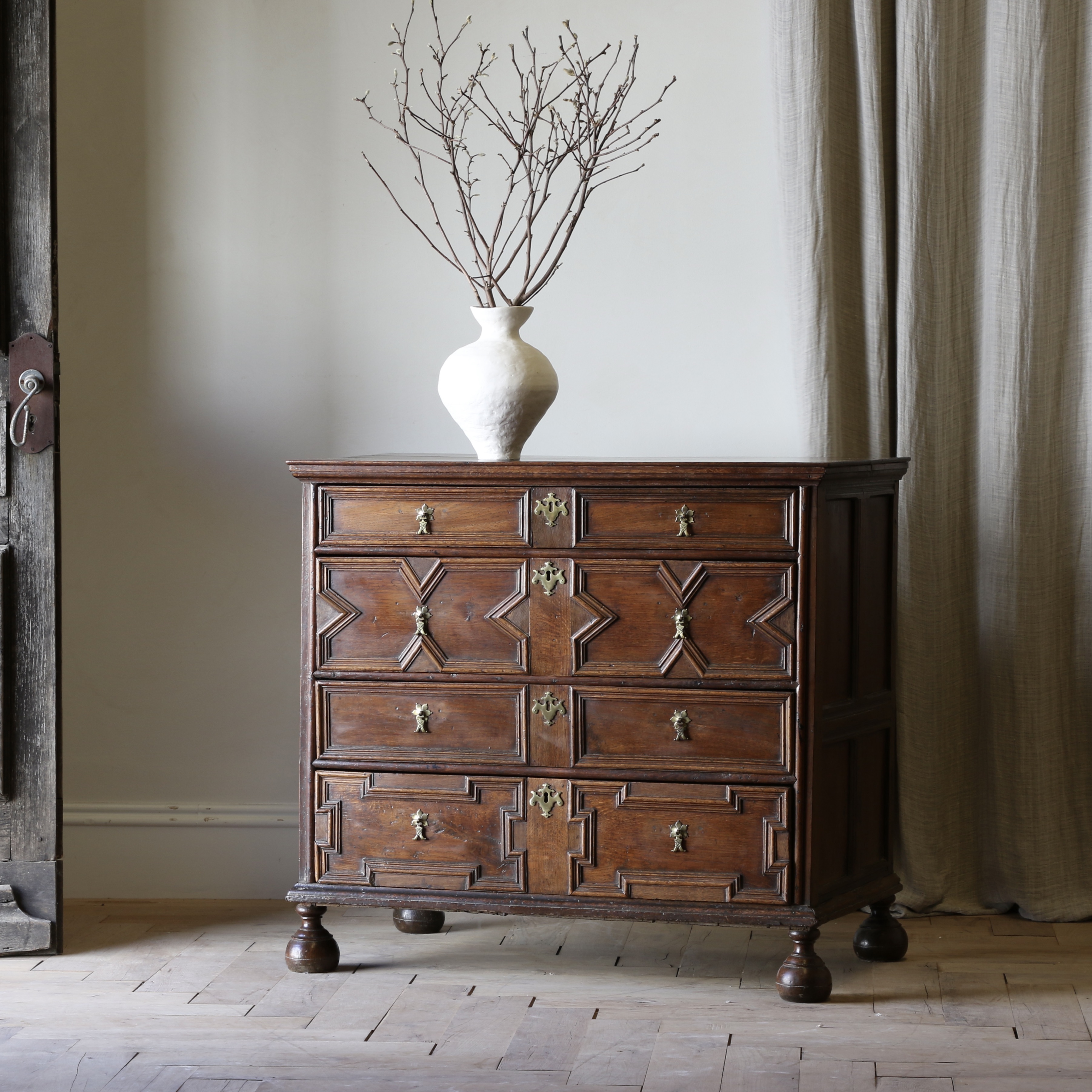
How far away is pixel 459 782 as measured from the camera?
244 centimetres

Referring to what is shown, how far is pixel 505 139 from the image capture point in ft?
9.76

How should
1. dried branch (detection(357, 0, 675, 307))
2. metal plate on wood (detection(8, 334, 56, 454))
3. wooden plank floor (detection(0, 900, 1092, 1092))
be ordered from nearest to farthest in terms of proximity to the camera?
wooden plank floor (detection(0, 900, 1092, 1092)), metal plate on wood (detection(8, 334, 56, 454)), dried branch (detection(357, 0, 675, 307))

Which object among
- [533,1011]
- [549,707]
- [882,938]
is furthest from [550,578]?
[882,938]

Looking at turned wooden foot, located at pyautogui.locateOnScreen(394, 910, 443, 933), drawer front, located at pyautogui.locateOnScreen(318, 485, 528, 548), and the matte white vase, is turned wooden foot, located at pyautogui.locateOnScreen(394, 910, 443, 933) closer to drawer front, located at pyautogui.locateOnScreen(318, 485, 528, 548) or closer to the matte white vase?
drawer front, located at pyautogui.locateOnScreen(318, 485, 528, 548)

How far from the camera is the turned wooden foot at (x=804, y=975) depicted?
7.73ft

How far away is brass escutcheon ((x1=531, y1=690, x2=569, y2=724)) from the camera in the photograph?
240 centimetres

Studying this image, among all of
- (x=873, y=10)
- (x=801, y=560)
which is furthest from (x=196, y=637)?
(x=873, y=10)

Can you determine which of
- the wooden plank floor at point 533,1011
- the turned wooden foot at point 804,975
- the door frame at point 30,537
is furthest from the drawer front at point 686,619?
the door frame at point 30,537

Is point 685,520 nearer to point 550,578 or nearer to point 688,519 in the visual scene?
point 688,519

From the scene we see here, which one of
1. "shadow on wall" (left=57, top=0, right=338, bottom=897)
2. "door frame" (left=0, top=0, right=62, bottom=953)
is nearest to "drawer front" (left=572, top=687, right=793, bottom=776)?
"shadow on wall" (left=57, top=0, right=338, bottom=897)

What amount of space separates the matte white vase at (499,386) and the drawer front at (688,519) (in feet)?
0.79

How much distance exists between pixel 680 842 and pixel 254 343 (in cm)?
150

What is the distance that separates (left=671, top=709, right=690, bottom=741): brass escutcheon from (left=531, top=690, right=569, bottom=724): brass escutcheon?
191mm

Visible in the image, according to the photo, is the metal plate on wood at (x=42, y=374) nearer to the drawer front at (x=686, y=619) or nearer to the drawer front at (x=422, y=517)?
the drawer front at (x=422, y=517)
